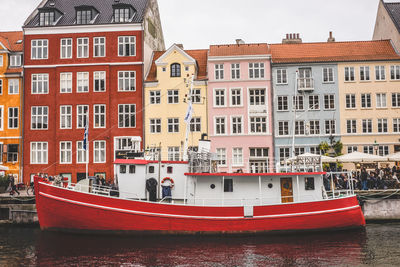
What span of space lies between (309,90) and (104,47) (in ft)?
58.4

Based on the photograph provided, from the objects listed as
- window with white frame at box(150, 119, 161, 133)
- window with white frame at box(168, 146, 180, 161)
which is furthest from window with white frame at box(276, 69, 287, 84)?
window with white frame at box(150, 119, 161, 133)

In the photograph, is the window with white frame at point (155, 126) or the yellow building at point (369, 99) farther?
the window with white frame at point (155, 126)

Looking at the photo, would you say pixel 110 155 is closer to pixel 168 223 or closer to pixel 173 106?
pixel 173 106

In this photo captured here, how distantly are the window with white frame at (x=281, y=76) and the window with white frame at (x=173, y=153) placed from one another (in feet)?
33.7

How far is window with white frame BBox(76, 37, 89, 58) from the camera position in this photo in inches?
1479

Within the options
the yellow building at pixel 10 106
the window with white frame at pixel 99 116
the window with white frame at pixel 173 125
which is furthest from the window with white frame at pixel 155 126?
the yellow building at pixel 10 106

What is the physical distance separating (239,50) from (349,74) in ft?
30.9

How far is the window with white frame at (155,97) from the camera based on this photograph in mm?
36875

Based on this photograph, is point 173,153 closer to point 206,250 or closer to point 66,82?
point 66,82

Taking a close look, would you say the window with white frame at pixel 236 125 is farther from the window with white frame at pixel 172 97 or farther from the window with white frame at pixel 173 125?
the window with white frame at pixel 172 97

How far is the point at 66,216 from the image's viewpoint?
22.0m

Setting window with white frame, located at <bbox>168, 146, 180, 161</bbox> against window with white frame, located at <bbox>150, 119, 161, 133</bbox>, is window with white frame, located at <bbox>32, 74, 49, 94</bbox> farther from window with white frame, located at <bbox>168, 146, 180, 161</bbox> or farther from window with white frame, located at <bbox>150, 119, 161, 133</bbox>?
window with white frame, located at <bbox>168, 146, 180, 161</bbox>

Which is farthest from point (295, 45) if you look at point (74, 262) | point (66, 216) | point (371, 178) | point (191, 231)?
point (74, 262)

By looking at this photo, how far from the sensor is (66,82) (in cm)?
3753
